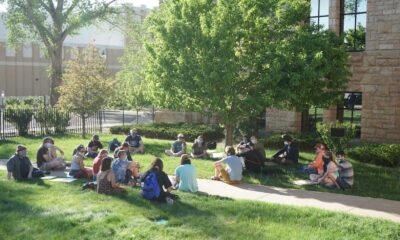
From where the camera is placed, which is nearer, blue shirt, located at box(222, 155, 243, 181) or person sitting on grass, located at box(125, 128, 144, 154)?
blue shirt, located at box(222, 155, 243, 181)

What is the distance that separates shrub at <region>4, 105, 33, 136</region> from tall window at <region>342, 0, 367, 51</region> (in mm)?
15370

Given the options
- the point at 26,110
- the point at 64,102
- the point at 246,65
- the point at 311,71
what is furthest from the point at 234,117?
the point at 26,110

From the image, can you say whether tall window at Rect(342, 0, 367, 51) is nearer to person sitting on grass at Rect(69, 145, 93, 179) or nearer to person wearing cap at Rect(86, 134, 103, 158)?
person wearing cap at Rect(86, 134, 103, 158)

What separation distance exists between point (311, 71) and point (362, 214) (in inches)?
244

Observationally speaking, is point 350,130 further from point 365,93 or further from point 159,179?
point 159,179

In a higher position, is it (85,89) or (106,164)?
(85,89)

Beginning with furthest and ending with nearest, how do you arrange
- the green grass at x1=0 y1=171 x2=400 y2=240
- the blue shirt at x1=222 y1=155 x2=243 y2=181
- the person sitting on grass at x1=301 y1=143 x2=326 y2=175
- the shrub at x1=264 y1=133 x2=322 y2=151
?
the shrub at x1=264 y1=133 x2=322 y2=151 < the person sitting on grass at x1=301 y1=143 x2=326 y2=175 < the blue shirt at x1=222 y1=155 x2=243 y2=181 < the green grass at x1=0 y1=171 x2=400 y2=240

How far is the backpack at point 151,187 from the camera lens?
10.8 metres

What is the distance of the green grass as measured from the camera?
8719 mm

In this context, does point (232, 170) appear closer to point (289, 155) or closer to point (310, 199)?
point (310, 199)

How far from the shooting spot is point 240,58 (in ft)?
54.9

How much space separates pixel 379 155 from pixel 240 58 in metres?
5.50

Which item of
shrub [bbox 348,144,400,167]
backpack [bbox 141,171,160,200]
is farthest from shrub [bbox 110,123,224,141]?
backpack [bbox 141,171,160,200]

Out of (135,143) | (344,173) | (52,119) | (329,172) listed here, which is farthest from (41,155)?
(52,119)
